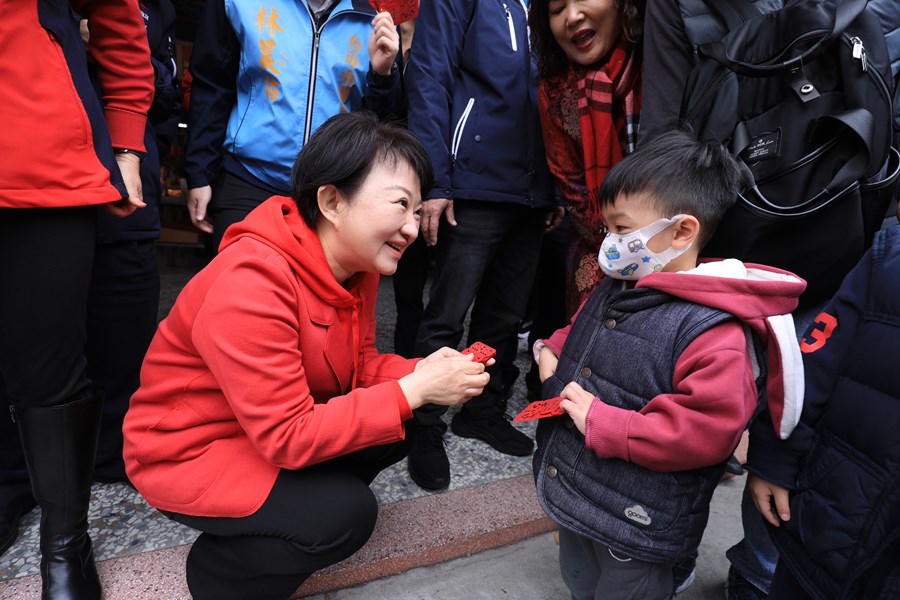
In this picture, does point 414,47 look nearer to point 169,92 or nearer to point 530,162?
point 530,162

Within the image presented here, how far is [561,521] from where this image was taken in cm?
132

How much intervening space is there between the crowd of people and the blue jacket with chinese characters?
0.03 metres

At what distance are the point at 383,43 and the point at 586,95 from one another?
0.70 meters

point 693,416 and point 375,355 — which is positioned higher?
Answer: point 693,416

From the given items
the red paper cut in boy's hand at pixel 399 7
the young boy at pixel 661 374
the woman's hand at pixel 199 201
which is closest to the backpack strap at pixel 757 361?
the young boy at pixel 661 374

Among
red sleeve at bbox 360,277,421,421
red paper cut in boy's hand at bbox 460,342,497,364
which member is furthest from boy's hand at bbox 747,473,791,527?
red sleeve at bbox 360,277,421,421

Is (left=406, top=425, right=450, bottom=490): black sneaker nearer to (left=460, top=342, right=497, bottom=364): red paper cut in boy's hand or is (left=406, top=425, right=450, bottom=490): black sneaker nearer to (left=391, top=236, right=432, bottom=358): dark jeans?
(left=391, top=236, right=432, bottom=358): dark jeans

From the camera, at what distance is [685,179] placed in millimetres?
1261

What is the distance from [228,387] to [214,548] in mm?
488

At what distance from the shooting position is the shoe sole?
2.43m

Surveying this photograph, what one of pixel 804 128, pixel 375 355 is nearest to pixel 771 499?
pixel 804 128

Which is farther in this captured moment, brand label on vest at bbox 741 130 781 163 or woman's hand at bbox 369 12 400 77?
woman's hand at bbox 369 12 400 77

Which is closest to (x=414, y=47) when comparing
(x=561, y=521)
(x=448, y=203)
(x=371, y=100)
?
(x=371, y=100)

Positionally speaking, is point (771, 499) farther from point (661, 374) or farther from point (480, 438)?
point (480, 438)
